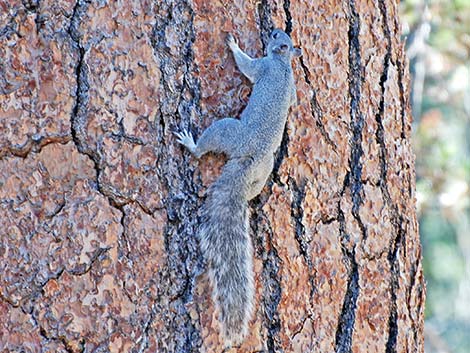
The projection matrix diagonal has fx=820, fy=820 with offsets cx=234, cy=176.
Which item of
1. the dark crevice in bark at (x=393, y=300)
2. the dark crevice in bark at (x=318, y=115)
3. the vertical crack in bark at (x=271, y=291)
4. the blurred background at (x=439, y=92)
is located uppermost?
the blurred background at (x=439, y=92)

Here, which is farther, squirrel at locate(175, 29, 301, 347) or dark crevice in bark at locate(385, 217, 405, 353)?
dark crevice in bark at locate(385, 217, 405, 353)

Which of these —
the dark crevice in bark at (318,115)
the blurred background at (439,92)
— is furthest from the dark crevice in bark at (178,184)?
the blurred background at (439,92)

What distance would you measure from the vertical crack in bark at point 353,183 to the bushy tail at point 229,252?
233 mm

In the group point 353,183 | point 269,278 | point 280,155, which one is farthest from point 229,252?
point 353,183

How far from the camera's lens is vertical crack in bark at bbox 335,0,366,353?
64.1 inches

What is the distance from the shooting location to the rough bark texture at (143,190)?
4.58ft

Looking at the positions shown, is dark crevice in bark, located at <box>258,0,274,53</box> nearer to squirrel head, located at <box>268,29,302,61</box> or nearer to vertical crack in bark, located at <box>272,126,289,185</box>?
squirrel head, located at <box>268,29,302,61</box>

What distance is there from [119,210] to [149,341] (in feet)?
0.76

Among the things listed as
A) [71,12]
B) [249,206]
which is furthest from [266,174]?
[71,12]

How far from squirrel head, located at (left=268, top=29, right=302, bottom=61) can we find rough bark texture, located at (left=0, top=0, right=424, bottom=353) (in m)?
0.02

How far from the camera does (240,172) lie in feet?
5.09

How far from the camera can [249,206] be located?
5.07ft

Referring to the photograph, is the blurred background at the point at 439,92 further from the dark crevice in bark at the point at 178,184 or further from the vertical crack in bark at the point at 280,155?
the dark crevice in bark at the point at 178,184

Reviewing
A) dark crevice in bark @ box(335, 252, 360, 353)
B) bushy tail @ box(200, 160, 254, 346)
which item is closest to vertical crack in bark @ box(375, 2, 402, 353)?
dark crevice in bark @ box(335, 252, 360, 353)
